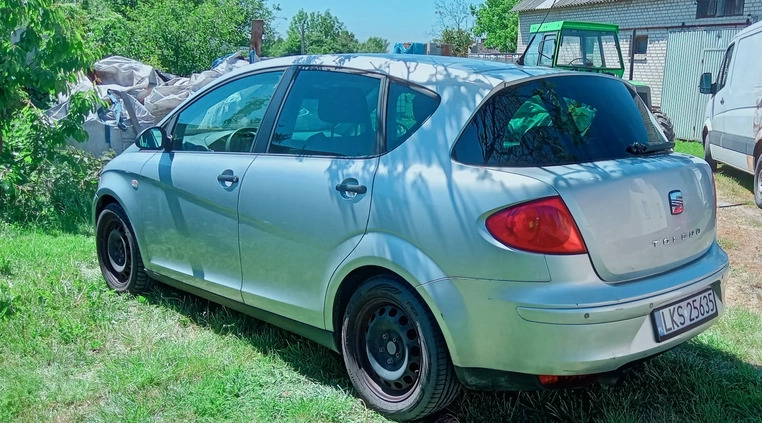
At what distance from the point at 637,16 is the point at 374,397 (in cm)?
2410

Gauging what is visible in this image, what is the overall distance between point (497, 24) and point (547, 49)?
30.1 m

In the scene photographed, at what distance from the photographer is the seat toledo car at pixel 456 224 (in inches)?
110

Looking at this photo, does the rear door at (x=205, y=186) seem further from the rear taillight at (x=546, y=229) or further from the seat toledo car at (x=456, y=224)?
the rear taillight at (x=546, y=229)

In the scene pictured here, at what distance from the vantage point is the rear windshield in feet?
9.86

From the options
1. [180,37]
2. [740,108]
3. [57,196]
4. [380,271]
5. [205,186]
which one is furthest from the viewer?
[180,37]

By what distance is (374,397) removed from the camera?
337cm

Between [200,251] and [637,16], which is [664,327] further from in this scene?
[637,16]

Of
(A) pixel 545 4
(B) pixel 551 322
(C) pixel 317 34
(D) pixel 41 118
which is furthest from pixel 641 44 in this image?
(C) pixel 317 34

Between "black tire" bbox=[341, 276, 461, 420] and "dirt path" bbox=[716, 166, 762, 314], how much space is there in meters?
2.92

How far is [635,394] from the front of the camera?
350cm

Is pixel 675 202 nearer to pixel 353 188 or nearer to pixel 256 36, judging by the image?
pixel 353 188

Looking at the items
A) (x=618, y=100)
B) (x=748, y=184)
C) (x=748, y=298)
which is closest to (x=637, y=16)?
(x=748, y=184)

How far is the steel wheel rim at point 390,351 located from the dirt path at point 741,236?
115 inches

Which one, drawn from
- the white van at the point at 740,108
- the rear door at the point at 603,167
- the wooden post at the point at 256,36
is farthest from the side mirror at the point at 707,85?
the rear door at the point at 603,167
